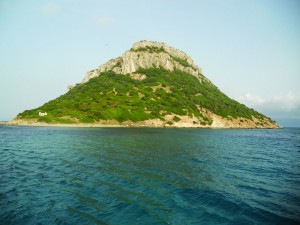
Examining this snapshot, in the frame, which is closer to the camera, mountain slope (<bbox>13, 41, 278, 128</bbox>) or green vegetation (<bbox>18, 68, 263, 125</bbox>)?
mountain slope (<bbox>13, 41, 278, 128</bbox>)

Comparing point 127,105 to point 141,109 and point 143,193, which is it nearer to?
point 141,109

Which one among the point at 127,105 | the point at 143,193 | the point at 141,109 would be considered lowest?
the point at 143,193

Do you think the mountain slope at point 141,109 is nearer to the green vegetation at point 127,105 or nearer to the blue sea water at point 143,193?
the green vegetation at point 127,105

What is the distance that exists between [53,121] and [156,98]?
80.2 metres

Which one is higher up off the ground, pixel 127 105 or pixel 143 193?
pixel 127 105


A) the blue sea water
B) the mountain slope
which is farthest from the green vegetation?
the blue sea water

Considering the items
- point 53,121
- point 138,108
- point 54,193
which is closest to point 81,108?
point 53,121

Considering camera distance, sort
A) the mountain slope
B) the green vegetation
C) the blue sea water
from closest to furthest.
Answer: the blue sea water, the mountain slope, the green vegetation

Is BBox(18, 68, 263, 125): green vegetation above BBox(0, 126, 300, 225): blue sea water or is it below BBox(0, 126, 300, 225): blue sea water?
above

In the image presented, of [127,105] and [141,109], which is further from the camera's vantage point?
[127,105]

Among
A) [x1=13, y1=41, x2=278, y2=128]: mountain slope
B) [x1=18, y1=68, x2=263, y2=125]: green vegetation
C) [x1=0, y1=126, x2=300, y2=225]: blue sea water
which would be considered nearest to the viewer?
[x1=0, y1=126, x2=300, y2=225]: blue sea water

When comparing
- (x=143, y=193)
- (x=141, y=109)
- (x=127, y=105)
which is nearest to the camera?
(x=143, y=193)

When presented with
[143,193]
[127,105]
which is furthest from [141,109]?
[143,193]

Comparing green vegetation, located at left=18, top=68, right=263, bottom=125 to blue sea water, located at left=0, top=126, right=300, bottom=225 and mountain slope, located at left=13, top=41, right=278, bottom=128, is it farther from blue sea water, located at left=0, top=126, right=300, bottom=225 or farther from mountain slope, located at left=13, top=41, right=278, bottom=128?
blue sea water, located at left=0, top=126, right=300, bottom=225
